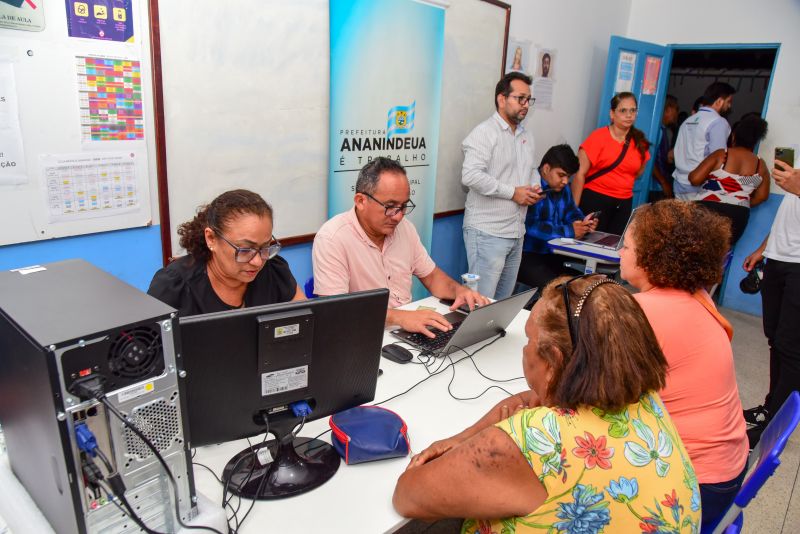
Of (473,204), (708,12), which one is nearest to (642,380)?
(473,204)

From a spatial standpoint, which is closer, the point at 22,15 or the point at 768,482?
the point at 22,15

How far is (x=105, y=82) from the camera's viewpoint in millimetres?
2104

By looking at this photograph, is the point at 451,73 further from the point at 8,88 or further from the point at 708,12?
the point at 708,12

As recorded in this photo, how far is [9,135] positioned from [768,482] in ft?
11.1

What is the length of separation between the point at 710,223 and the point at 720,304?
13.6 ft

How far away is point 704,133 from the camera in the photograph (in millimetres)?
4695

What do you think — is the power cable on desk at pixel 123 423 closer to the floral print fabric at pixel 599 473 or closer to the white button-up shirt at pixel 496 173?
the floral print fabric at pixel 599 473

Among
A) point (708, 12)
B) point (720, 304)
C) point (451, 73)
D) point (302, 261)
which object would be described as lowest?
point (720, 304)

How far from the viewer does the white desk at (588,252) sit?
10.8ft

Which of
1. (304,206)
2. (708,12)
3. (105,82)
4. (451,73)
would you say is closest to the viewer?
(105,82)

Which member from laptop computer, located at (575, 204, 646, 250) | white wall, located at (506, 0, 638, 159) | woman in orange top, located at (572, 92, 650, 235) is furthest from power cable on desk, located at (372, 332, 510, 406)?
white wall, located at (506, 0, 638, 159)

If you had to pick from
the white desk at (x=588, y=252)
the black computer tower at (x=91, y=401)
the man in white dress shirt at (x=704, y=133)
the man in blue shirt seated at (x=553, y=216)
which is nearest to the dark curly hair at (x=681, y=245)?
the black computer tower at (x=91, y=401)

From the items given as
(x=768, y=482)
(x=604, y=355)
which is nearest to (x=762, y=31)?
(x=768, y=482)

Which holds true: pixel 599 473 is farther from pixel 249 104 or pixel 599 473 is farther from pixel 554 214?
pixel 554 214
